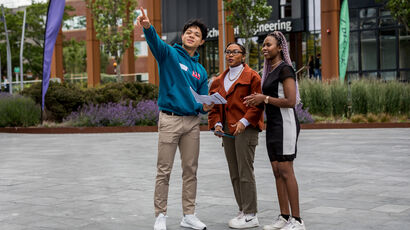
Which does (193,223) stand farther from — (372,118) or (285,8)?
(285,8)

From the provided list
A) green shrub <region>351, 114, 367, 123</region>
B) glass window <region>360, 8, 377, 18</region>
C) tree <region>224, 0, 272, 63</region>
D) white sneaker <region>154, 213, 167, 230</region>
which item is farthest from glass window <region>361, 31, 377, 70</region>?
white sneaker <region>154, 213, 167, 230</region>

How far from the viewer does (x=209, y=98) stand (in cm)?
555

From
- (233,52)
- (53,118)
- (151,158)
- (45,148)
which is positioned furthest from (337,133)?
(233,52)

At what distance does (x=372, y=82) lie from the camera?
1973 centimetres

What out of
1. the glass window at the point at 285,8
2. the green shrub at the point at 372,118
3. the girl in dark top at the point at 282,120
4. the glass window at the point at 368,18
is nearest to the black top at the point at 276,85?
the girl in dark top at the point at 282,120

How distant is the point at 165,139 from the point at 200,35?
103 cm

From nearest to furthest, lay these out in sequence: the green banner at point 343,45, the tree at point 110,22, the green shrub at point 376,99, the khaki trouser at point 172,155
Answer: the khaki trouser at point 172,155
the green shrub at point 376,99
the green banner at point 343,45
the tree at point 110,22

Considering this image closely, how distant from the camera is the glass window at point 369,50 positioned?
112 feet

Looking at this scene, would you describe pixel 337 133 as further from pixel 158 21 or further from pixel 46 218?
pixel 158 21

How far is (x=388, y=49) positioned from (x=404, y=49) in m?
0.84

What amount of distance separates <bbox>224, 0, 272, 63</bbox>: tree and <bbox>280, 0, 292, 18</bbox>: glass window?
33.1 feet

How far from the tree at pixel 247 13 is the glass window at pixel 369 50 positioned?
853 centimetres

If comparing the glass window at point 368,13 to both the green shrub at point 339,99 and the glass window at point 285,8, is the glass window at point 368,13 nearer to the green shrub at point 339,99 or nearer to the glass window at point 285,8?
the glass window at point 285,8

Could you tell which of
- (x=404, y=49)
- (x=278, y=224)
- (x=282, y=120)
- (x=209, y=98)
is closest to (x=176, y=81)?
(x=209, y=98)
